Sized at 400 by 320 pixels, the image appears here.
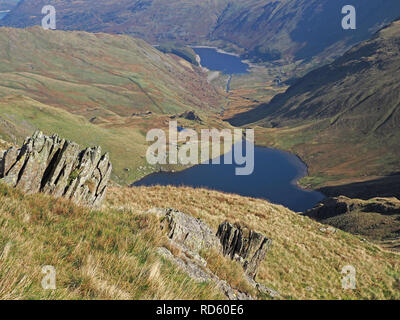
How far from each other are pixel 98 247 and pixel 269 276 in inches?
471

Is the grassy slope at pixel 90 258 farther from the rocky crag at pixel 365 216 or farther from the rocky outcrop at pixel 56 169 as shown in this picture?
the rocky crag at pixel 365 216

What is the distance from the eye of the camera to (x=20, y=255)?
5.48 metres

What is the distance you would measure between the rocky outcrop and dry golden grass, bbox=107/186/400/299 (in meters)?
1.92

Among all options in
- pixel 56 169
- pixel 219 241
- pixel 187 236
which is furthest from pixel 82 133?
pixel 187 236

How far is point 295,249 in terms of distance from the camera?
2253 centimetres

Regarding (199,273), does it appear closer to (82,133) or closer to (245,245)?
(245,245)

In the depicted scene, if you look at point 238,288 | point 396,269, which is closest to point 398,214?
point 396,269

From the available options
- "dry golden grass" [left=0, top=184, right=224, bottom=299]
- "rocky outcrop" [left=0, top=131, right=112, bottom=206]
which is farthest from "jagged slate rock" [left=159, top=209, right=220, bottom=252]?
"rocky outcrop" [left=0, top=131, right=112, bottom=206]

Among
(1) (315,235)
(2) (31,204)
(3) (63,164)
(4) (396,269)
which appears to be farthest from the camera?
(1) (315,235)

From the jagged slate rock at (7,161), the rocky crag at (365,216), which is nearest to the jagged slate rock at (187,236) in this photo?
the jagged slate rock at (7,161)

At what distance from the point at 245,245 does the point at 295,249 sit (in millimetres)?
9912

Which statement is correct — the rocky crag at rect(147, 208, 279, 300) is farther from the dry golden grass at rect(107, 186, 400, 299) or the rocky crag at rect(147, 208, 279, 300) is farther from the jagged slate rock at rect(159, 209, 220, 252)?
the dry golden grass at rect(107, 186, 400, 299)

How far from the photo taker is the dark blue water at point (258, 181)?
13888 centimetres
